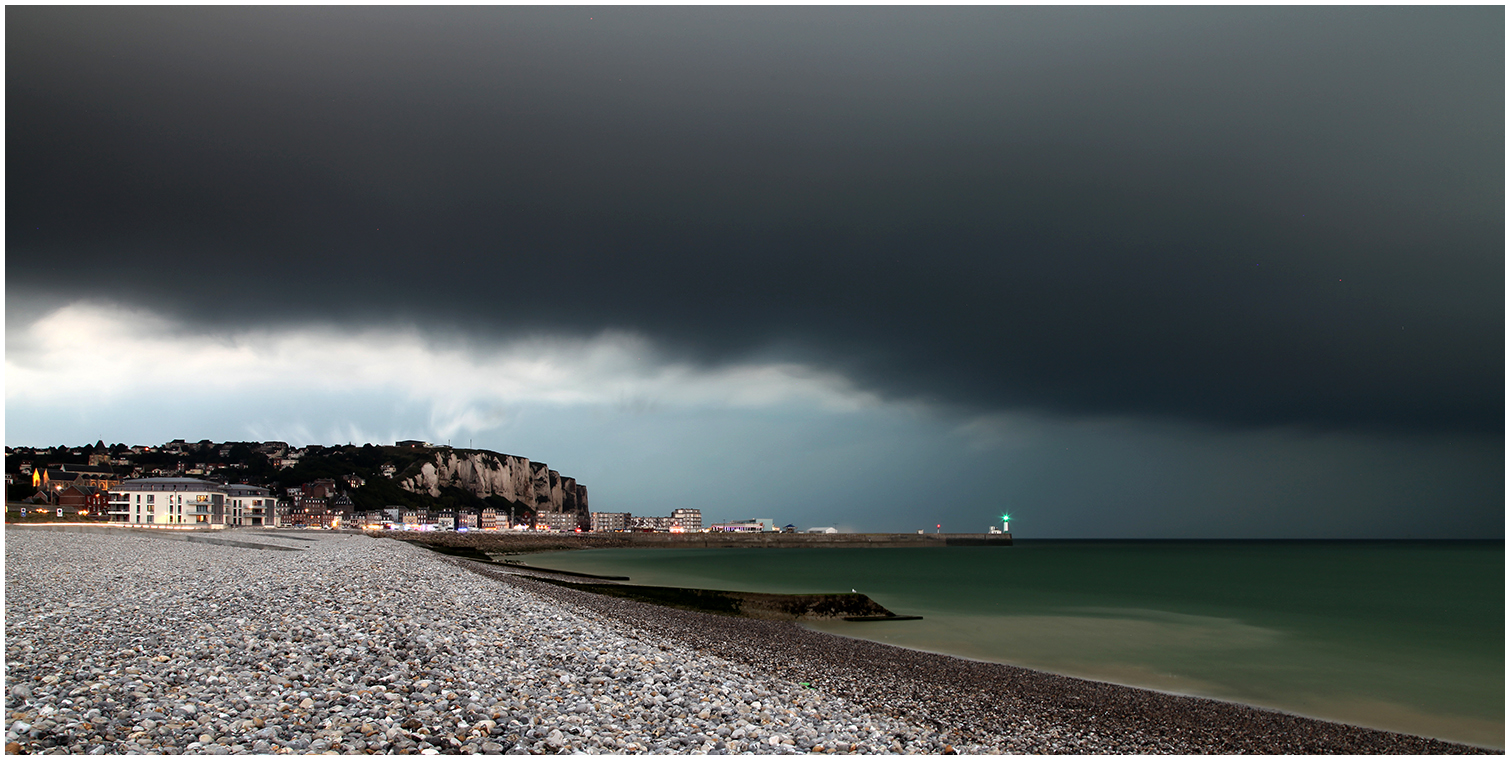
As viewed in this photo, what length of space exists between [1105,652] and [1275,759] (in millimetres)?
13133

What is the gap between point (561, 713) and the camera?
1027cm

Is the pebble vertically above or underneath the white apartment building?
above

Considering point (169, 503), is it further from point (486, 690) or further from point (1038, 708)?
point (1038, 708)

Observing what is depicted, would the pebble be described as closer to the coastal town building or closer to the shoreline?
the shoreline

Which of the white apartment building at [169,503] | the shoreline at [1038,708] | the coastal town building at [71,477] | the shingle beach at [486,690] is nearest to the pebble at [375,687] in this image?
the shingle beach at [486,690]

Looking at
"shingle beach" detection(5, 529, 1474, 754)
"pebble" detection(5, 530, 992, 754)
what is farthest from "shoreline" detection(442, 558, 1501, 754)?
"pebble" detection(5, 530, 992, 754)

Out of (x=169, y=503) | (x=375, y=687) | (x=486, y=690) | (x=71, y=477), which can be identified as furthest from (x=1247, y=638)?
(x=71, y=477)

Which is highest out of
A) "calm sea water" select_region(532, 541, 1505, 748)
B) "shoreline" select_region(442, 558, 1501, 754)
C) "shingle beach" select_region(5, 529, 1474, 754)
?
"shingle beach" select_region(5, 529, 1474, 754)

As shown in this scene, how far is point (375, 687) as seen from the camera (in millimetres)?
10289

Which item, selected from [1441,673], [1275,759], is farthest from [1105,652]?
[1275,759]

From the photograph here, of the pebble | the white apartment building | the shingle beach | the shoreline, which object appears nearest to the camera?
the pebble

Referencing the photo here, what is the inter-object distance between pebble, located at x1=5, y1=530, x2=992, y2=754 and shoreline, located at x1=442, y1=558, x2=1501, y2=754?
117 centimetres

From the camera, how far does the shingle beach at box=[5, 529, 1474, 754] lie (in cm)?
896

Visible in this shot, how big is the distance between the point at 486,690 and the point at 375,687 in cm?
148
